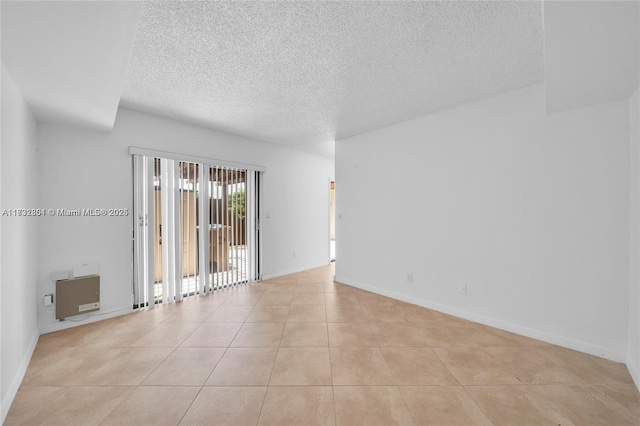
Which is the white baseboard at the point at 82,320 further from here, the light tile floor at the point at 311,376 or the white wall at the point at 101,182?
the light tile floor at the point at 311,376

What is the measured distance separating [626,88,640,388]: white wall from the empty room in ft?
0.09

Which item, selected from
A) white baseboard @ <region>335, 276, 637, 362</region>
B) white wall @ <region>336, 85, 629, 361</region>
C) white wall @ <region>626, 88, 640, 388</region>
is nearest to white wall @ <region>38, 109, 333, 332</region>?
white wall @ <region>336, 85, 629, 361</region>

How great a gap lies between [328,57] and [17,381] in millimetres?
3523

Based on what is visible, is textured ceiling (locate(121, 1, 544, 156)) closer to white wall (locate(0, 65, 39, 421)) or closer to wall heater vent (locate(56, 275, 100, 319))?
white wall (locate(0, 65, 39, 421))

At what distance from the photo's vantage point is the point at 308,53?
2139 mm

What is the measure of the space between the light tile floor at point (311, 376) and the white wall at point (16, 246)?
0.20 m

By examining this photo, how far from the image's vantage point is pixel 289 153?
5.46 meters

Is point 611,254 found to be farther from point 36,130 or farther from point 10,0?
point 36,130

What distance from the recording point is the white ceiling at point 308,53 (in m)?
1.46

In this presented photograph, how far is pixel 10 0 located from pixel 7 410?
8.00 feet

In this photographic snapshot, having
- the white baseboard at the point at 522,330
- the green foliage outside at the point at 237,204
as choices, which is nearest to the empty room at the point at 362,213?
the white baseboard at the point at 522,330

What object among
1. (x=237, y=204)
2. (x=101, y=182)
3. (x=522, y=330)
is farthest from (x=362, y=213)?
(x=101, y=182)

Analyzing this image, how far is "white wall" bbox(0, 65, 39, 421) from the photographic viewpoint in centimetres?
176

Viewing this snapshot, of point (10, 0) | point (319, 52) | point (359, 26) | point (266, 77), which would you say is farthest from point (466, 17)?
point (10, 0)
